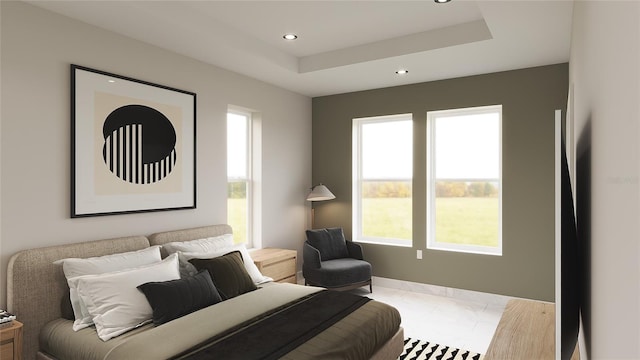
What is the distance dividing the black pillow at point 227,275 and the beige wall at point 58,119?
76 centimetres

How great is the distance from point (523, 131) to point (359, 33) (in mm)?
2091

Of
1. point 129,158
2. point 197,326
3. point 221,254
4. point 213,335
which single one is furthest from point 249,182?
point 213,335

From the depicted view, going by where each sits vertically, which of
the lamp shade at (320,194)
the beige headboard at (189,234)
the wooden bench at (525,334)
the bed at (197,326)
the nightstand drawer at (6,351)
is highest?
the lamp shade at (320,194)

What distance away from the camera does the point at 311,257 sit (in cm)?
475

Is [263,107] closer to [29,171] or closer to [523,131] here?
[29,171]

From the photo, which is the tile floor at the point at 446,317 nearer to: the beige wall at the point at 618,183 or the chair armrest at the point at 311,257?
the chair armrest at the point at 311,257

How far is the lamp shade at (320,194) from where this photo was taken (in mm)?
5331

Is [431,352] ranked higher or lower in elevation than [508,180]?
lower

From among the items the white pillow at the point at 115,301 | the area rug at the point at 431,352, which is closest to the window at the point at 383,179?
the area rug at the point at 431,352

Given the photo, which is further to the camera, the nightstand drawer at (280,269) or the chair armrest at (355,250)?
the chair armrest at (355,250)

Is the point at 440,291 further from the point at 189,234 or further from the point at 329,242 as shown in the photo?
the point at 189,234

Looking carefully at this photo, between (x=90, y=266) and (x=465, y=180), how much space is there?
393 cm

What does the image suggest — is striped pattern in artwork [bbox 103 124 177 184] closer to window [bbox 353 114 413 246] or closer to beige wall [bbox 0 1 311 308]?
beige wall [bbox 0 1 311 308]

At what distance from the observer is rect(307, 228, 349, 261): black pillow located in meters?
5.05
